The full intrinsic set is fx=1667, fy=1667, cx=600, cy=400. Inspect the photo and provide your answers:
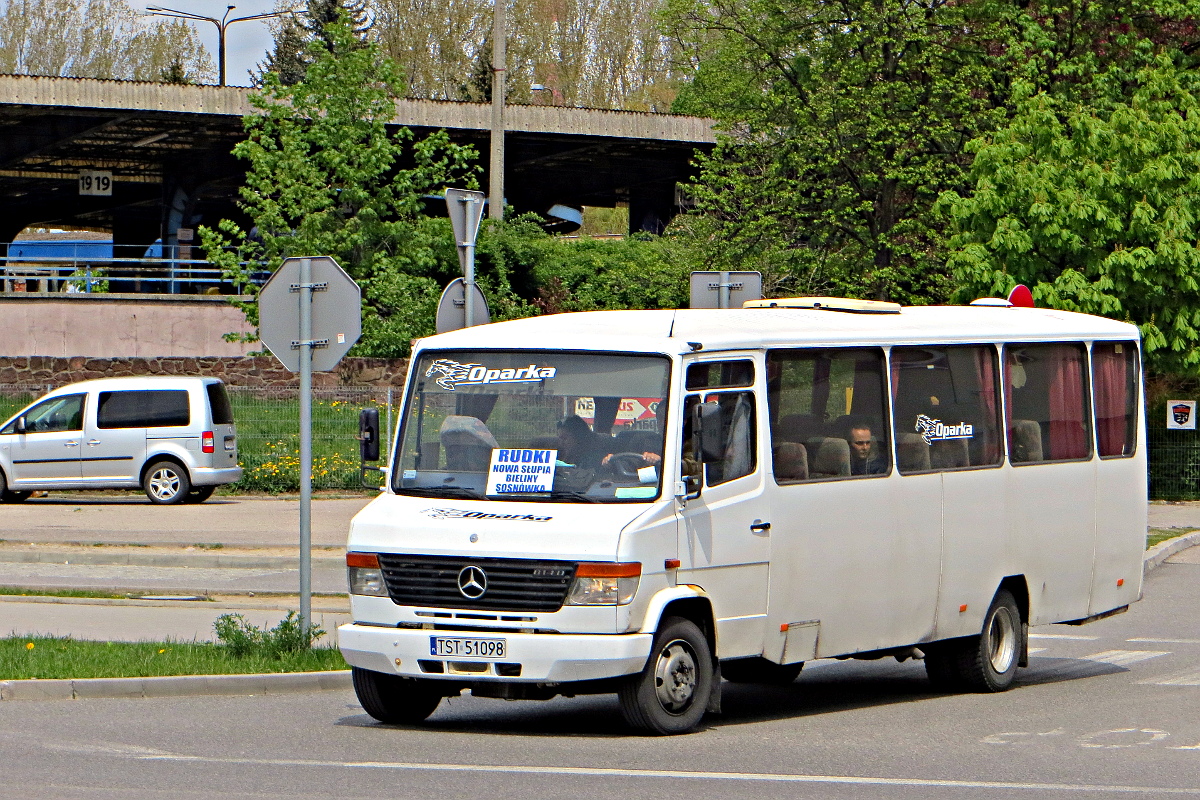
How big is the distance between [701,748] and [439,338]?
296 cm

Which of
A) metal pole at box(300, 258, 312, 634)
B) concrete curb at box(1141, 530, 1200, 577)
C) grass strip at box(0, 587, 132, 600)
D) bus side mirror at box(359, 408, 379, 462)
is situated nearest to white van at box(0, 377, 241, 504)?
grass strip at box(0, 587, 132, 600)

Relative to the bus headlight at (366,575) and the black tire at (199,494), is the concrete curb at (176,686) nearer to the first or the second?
the bus headlight at (366,575)

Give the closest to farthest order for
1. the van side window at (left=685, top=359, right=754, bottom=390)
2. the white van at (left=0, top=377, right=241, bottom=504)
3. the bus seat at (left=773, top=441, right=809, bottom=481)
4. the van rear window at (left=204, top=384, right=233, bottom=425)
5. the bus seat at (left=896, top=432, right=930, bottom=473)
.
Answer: the van side window at (left=685, top=359, right=754, bottom=390), the bus seat at (left=773, top=441, right=809, bottom=481), the bus seat at (left=896, top=432, right=930, bottom=473), the white van at (left=0, top=377, right=241, bottom=504), the van rear window at (left=204, top=384, right=233, bottom=425)

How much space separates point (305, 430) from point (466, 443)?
275cm

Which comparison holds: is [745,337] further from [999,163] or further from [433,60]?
[433,60]

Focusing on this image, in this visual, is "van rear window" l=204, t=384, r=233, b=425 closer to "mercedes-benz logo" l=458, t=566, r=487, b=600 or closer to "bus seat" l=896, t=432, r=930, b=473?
"bus seat" l=896, t=432, r=930, b=473

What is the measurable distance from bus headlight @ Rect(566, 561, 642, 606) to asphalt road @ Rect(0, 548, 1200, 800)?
791 millimetres

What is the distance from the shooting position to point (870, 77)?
3600 centimetres

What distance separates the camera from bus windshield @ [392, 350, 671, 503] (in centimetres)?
922

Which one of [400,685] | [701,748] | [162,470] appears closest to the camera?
[701,748]

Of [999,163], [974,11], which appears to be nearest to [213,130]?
[974,11]

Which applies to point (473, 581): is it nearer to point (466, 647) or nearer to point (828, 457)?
point (466, 647)

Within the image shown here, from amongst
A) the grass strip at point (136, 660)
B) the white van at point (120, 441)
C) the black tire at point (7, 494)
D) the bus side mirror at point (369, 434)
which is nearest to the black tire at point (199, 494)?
the white van at point (120, 441)

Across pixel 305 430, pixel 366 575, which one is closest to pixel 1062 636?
Result: pixel 305 430
